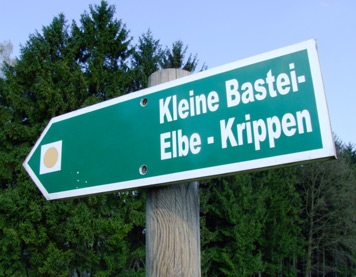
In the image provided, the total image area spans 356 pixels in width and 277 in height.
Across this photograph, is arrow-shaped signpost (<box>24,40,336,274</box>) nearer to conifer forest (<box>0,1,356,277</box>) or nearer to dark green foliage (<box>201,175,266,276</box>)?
conifer forest (<box>0,1,356,277</box>)

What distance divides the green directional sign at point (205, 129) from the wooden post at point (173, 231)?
10 cm

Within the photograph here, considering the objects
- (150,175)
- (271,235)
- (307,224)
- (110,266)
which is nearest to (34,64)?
(110,266)

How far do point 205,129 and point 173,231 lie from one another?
428 mm

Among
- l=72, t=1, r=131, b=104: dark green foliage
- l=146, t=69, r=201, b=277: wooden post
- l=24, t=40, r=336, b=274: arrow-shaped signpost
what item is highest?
l=72, t=1, r=131, b=104: dark green foliage

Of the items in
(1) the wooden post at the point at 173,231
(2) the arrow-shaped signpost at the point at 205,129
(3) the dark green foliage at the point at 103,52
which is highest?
(3) the dark green foliage at the point at 103,52

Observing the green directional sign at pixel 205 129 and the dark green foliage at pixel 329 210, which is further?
the dark green foliage at pixel 329 210

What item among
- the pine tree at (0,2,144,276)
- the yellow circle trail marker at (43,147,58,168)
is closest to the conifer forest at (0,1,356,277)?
the pine tree at (0,2,144,276)

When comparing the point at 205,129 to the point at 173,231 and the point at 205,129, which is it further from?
the point at 173,231

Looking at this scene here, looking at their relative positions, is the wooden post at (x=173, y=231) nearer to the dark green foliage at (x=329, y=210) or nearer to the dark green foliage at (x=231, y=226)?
the dark green foliage at (x=231, y=226)

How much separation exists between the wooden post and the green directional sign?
10 centimetres

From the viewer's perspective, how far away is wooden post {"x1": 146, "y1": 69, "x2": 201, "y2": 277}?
1254 mm

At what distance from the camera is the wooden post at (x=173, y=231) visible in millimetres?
1254

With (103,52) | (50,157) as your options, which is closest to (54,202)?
(103,52)

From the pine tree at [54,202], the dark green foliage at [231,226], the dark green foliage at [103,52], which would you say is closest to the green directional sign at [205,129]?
the pine tree at [54,202]
